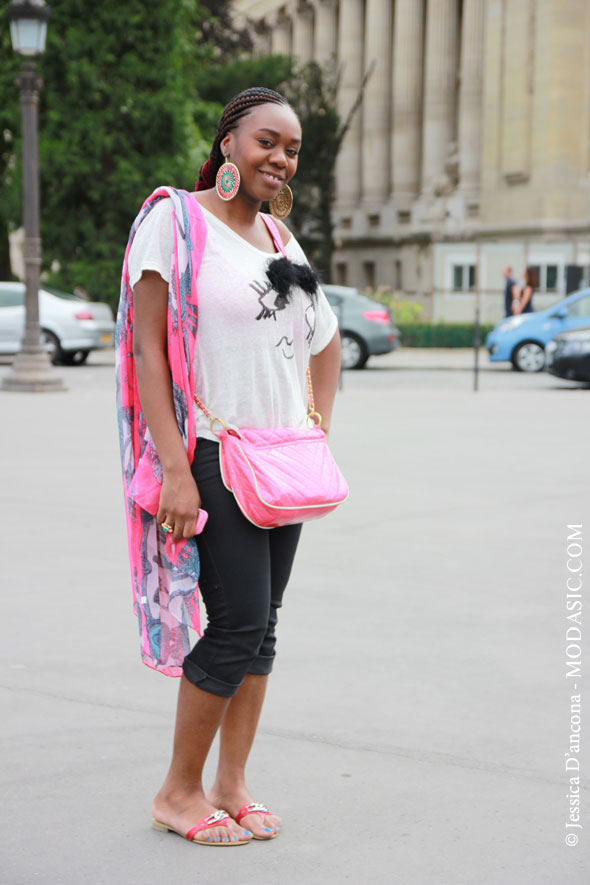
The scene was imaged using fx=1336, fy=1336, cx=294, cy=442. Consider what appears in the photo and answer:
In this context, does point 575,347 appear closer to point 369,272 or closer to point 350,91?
point 369,272

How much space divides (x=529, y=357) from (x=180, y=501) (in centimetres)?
Result: 2080

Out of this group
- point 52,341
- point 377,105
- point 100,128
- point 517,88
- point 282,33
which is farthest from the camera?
point 282,33

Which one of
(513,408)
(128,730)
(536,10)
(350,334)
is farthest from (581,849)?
(536,10)

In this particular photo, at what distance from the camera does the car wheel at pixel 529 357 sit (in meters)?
23.2

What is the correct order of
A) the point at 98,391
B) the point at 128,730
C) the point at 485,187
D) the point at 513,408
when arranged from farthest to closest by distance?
the point at 485,187, the point at 98,391, the point at 513,408, the point at 128,730

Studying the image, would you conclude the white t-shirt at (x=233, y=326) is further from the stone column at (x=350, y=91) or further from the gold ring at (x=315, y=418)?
the stone column at (x=350, y=91)

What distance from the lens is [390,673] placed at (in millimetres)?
4613

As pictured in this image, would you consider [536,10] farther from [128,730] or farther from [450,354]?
[128,730]

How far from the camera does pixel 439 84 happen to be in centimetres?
5141

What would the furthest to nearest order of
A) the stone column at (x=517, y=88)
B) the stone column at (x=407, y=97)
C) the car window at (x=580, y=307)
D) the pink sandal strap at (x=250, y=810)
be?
the stone column at (x=407, y=97)
the stone column at (x=517, y=88)
the car window at (x=580, y=307)
the pink sandal strap at (x=250, y=810)

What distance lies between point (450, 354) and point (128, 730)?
27063 millimetres

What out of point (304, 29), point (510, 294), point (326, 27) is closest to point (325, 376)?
point (510, 294)

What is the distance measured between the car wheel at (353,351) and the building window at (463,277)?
9148 millimetres

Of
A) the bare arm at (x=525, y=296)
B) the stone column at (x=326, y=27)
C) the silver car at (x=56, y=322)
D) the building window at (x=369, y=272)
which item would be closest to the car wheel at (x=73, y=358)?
the silver car at (x=56, y=322)
